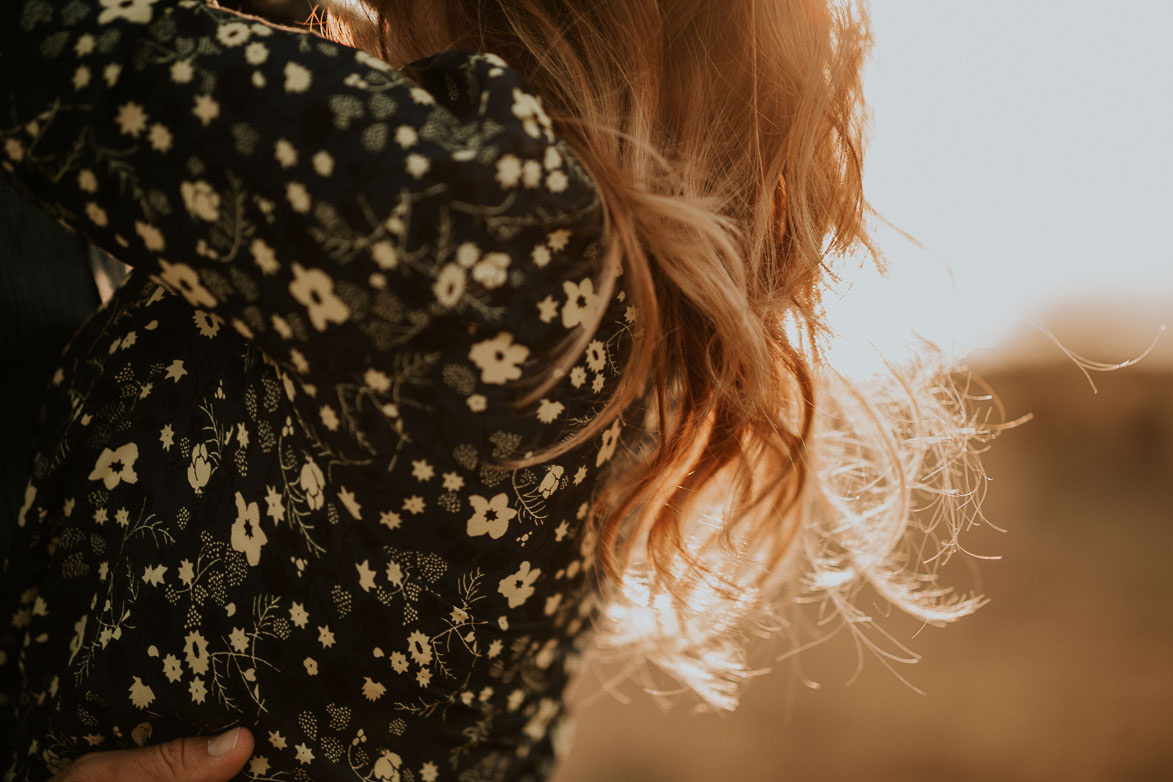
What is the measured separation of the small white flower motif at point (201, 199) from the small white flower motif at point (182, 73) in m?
0.07

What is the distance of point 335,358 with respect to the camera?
56 centimetres

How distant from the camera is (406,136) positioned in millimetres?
513

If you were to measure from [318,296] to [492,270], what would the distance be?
124mm

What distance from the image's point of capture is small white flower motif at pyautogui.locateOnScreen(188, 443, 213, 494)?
69cm

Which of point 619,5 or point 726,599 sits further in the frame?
point 726,599

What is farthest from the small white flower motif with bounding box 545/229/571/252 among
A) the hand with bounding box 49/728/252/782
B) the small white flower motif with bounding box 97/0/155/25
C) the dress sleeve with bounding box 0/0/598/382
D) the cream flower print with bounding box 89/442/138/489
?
the hand with bounding box 49/728/252/782

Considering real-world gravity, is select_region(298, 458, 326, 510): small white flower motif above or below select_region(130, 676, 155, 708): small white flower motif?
above

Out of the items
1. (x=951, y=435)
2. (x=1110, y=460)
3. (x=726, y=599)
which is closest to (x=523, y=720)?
(x=726, y=599)

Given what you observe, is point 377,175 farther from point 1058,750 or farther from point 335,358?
point 1058,750

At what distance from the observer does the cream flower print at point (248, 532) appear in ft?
2.23

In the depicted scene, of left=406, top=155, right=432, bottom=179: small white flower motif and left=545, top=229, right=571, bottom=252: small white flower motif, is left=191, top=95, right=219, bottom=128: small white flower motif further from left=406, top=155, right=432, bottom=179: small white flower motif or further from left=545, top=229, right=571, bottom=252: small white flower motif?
left=545, top=229, right=571, bottom=252: small white flower motif

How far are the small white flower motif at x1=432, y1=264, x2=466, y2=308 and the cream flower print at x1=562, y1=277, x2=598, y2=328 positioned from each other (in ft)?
0.28

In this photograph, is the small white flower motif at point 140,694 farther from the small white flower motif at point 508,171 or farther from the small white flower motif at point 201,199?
the small white flower motif at point 508,171

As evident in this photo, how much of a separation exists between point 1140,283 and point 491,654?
384 cm
